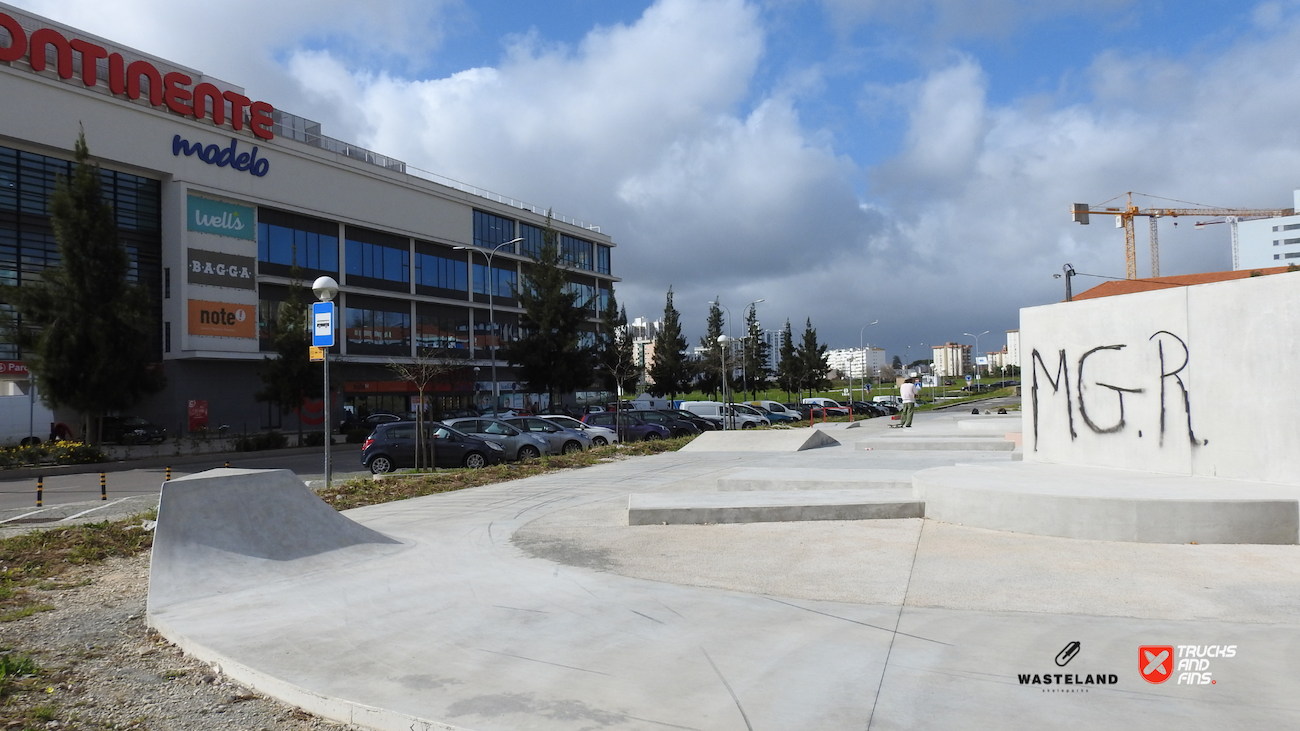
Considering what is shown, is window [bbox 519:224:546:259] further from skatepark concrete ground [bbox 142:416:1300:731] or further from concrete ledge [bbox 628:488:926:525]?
skatepark concrete ground [bbox 142:416:1300:731]

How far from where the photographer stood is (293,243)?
50.5 metres

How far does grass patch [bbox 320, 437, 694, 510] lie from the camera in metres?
15.0

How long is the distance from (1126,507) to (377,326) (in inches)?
→ 2084

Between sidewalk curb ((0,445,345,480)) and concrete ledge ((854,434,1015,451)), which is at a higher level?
concrete ledge ((854,434,1015,451))

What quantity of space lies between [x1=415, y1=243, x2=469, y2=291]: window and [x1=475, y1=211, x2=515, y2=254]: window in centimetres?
294

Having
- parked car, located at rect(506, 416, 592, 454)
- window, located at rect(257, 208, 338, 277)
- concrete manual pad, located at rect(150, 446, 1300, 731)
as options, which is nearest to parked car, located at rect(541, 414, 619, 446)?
parked car, located at rect(506, 416, 592, 454)

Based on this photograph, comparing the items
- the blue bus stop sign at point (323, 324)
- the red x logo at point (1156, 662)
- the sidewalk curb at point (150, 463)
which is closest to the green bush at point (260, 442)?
the sidewalk curb at point (150, 463)

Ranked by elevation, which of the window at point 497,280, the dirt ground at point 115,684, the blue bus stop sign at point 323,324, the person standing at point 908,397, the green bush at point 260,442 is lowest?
the green bush at point 260,442

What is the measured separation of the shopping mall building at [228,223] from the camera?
39281mm

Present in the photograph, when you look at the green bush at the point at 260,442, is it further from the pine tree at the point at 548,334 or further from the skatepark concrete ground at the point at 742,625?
the skatepark concrete ground at the point at 742,625

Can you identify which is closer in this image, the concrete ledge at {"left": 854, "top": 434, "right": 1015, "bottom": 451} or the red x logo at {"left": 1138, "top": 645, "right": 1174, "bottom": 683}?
the red x logo at {"left": 1138, "top": 645, "right": 1174, "bottom": 683}

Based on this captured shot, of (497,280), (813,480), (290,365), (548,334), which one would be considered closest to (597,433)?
(813,480)

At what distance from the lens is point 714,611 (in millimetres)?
6270

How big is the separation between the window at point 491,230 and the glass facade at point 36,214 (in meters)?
25.2
